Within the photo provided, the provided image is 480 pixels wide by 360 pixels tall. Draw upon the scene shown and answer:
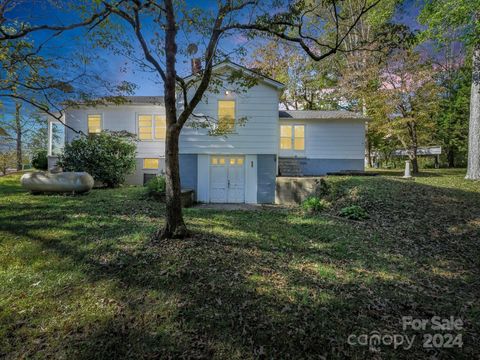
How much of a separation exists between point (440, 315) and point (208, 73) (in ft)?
16.4

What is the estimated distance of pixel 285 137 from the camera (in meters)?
14.3

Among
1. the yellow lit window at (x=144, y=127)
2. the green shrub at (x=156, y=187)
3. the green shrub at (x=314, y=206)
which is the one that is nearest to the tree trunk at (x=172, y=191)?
the green shrub at (x=156, y=187)

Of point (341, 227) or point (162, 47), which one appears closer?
point (162, 47)

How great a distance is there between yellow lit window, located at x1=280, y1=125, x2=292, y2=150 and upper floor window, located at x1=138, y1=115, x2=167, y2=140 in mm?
6929

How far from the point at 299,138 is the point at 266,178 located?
4294mm

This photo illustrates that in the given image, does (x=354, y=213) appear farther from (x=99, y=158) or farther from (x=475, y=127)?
(x=99, y=158)

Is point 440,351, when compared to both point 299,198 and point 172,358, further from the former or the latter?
point 299,198

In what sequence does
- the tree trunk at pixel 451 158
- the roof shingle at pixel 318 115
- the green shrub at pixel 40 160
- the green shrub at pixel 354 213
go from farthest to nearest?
the tree trunk at pixel 451 158
the green shrub at pixel 40 160
the roof shingle at pixel 318 115
the green shrub at pixel 354 213

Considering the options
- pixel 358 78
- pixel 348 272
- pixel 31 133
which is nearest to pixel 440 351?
pixel 348 272

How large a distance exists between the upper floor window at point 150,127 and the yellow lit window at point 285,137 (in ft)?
22.7

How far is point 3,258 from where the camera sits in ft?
13.9

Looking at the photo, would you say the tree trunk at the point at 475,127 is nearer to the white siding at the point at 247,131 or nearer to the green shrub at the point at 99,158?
the white siding at the point at 247,131

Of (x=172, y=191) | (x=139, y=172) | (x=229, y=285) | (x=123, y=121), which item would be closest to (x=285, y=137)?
(x=139, y=172)

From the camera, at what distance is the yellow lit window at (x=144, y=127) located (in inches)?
592
